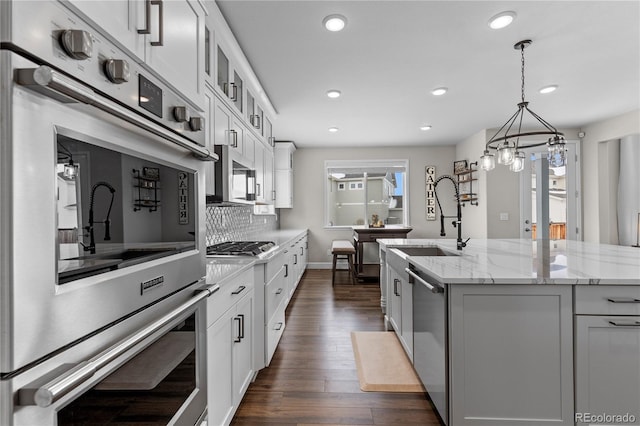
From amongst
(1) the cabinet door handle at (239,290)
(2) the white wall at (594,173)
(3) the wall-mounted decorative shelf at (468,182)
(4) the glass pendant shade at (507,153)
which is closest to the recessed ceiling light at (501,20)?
(4) the glass pendant shade at (507,153)

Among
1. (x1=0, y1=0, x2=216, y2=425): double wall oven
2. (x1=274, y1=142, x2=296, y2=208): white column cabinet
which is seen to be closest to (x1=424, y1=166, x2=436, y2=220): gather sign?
(x1=274, y1=142, x2=296, y2=208): white column cabinet

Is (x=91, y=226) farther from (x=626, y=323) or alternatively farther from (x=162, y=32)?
(x=626, y=323)

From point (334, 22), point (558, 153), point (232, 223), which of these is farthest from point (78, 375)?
point (558, 153)

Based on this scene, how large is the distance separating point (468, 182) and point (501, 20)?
4.15 m

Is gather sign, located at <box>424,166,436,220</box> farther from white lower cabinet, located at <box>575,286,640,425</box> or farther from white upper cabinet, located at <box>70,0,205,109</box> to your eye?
white upper cabinet, located at <box>70,0,205,109</box>

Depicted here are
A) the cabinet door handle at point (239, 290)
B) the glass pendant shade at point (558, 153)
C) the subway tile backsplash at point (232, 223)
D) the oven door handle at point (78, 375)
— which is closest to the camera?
the oven door handle at point (78, 375)

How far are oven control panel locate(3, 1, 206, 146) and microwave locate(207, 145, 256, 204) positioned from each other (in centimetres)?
107

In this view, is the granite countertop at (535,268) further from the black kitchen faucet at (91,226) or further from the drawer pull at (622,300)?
the black kitchen faucet at (91,226)

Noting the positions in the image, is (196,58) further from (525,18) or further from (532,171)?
(532,171)

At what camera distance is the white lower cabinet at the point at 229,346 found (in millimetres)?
1366

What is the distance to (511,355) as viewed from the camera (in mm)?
Answer: 1499

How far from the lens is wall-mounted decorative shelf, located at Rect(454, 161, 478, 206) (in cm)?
575

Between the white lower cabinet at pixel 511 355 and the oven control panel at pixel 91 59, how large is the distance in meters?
1.42

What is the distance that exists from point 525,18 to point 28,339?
10.0ft
